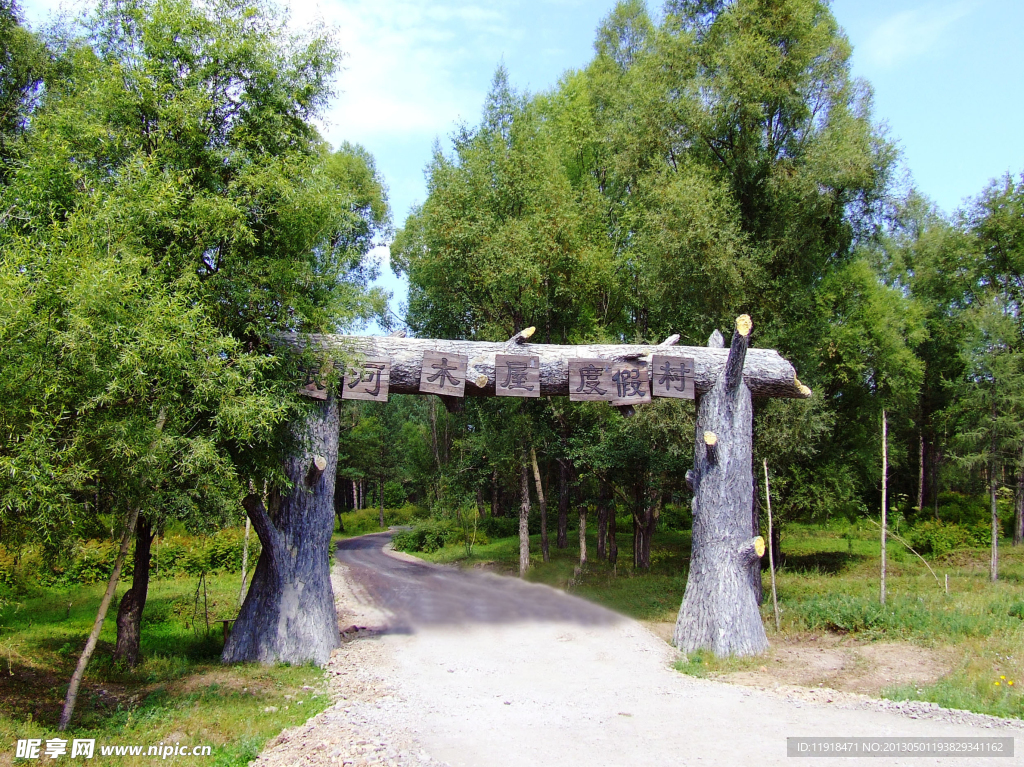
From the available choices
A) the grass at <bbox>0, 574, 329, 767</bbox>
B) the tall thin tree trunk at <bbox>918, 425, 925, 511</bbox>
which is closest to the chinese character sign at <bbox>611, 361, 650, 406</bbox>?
the grass at <bbox>0, 574, 329, 767</bbox>

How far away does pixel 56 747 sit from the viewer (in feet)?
15.8

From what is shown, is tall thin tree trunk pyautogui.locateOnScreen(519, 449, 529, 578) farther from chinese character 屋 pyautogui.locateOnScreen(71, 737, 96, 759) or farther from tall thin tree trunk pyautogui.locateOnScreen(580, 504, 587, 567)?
chinese character 屋 pyautogui.locateOnScreen(71, 737, 96, 759)

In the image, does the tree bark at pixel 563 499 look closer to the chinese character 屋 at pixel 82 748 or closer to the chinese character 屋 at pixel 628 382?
the chinese character 屋 at pixel 628 382

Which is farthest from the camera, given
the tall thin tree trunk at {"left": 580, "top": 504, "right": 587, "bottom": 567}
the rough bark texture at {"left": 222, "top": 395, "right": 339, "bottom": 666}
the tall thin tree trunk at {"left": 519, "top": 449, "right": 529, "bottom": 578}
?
the tall thin tree trunk at {"left": 580, "top": 504, "right": 587, "bottom": 567}

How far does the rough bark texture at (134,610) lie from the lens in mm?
7582

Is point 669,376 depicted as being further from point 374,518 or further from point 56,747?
point 374,518

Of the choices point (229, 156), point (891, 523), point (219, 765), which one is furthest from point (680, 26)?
point (891, 523)

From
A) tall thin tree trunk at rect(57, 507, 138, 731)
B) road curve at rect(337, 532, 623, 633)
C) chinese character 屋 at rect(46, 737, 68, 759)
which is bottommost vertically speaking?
road curve at rect(337, 532, 623, 633)

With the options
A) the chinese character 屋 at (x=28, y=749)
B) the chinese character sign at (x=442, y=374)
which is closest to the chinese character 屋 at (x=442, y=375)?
the chinese character sign at (x=442, y=374)

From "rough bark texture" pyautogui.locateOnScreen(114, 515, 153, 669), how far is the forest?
55 mm

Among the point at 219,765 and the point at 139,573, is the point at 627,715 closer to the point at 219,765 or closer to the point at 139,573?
the point at 219,765

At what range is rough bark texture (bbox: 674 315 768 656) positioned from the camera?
28.1 ft

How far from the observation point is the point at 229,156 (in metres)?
6.95

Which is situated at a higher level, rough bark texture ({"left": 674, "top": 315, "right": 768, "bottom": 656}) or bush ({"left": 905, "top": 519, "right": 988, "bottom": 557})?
rough bark texture ({"left": 674, "top": 315, "right": 768, "bottom": 656})
